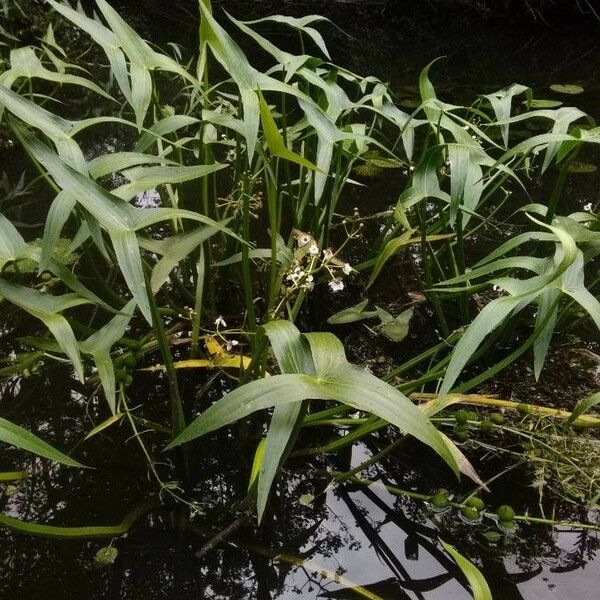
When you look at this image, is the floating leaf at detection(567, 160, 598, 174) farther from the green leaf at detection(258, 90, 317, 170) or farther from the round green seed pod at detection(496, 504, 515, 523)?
the green leaf at detection(258, 90, 317, 170)

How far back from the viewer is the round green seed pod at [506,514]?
0.84 metres

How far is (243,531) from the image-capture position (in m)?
0.82

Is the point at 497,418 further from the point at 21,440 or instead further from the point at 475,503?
the point at 21,440

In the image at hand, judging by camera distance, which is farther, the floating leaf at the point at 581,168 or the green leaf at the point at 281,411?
the floating leaf at the point at 581,168

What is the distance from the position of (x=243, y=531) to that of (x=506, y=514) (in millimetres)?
330

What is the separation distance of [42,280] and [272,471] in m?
0.81

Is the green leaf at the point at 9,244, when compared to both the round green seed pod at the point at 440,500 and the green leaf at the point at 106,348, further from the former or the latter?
the round green seed pod at the point at 440,500

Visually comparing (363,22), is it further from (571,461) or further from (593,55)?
(571,461)

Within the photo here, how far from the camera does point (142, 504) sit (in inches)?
33.3

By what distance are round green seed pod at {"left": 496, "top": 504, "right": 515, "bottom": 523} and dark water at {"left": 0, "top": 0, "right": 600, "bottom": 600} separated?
0.02 m

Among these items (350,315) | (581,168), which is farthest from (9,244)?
(581,168)

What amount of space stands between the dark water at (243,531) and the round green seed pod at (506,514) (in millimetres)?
23

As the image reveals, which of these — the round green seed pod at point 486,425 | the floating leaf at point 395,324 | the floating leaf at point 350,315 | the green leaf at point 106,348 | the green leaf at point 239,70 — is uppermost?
the green leaf at point 239,70

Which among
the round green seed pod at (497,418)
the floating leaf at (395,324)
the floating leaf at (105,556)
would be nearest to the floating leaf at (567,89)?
the floating leaf at (395,324)
